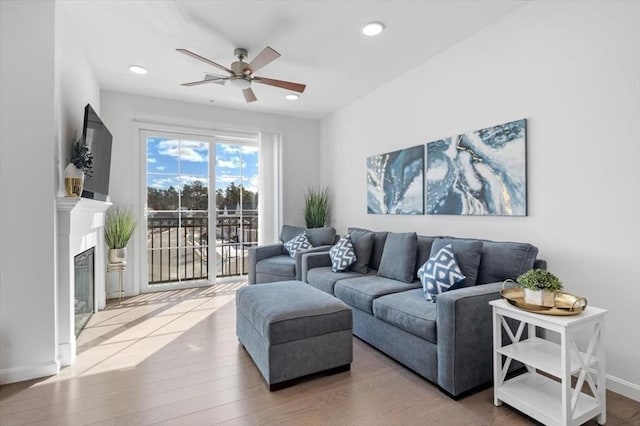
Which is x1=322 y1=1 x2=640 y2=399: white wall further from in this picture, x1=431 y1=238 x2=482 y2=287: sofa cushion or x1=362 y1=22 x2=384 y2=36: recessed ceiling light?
x1=362 y1=22 x2=384 y2=36: recessed ceiling light

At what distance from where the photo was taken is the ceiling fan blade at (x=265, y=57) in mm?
2508

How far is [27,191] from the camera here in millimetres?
2201

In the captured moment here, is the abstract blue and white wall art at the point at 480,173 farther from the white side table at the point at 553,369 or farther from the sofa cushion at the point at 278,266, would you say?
the sofa cushion at the point at 278,266

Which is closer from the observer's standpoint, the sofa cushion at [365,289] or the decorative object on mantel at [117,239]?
the sofa cushion at [365,289]

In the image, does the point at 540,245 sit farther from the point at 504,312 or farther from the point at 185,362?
the point at 185,362

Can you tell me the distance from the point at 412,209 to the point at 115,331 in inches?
128

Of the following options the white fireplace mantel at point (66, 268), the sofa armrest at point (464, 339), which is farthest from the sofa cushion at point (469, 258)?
the white fireplace mantel at point (66, 268)

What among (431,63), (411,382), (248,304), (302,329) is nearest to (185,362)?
(248,304)

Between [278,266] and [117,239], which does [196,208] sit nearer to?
[117,239]

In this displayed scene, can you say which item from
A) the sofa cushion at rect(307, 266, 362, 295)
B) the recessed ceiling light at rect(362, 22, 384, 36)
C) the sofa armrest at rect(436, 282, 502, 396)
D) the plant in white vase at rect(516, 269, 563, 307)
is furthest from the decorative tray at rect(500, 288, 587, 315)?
the recessed ceiling light at rect(362, 22, 384, 36)

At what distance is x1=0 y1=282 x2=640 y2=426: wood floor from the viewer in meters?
1.77

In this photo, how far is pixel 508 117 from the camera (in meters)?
2.57

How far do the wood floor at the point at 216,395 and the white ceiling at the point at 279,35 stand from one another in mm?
2719

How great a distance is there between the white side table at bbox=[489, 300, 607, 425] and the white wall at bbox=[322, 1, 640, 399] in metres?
0.40
